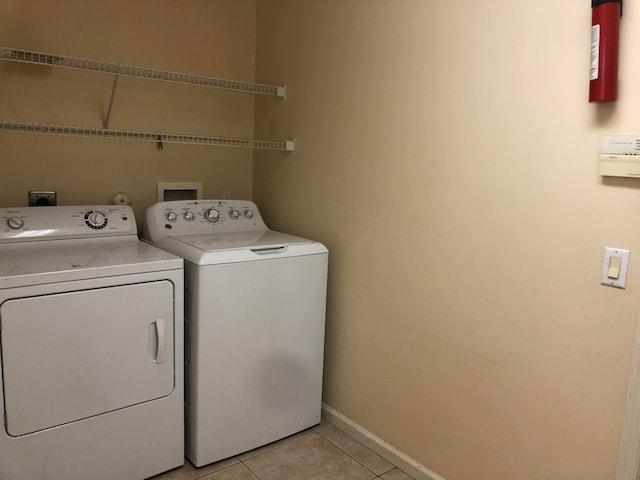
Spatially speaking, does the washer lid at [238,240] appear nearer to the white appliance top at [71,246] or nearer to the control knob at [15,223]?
the white appliance top at [71,246]

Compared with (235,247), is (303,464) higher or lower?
lower

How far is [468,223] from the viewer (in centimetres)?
184

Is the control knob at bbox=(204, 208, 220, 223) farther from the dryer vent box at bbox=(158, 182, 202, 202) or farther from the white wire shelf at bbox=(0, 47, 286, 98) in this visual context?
the white wire shelf at bbox=(0, 47, 286, 98)

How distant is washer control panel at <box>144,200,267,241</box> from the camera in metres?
2.37

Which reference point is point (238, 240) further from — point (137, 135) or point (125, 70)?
point (125, 70)

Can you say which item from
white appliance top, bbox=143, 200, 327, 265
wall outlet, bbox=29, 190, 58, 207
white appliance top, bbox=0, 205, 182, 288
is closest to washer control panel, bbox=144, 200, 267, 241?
white appliance top, bbox=143, 200, 327, 265

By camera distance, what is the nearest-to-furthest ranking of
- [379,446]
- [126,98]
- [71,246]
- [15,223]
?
[15,223] < [71,246] < [379,446] < [126,98]

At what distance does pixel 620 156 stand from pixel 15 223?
2182mm

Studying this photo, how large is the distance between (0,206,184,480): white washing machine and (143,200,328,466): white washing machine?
0.09m

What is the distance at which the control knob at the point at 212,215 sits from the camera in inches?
98.8

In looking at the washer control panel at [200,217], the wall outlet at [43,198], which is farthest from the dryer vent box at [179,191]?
the wall outlet at [43,198]

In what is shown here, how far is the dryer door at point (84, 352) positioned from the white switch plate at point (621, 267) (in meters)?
1.50

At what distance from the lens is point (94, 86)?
234 centimetres

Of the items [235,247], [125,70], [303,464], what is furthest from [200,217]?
[303,464]
